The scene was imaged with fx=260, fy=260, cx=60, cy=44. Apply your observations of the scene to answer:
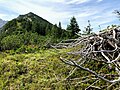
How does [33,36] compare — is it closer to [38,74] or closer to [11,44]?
[11,44]

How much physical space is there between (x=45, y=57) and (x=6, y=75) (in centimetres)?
107

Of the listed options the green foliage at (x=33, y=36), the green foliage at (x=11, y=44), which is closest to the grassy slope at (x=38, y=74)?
the green foliage at (x=33, y=36)

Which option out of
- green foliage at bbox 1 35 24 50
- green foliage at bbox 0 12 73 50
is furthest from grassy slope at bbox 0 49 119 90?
green foliage at bbox 1 35 24 50

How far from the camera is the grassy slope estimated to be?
4.71 meters

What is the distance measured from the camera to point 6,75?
224 inches

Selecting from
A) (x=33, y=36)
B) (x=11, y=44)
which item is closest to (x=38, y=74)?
(x=11, y=44)

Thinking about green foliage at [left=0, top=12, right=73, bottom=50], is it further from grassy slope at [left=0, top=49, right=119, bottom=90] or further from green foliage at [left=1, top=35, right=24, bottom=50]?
grassy slope at [left=0, top=49, right=119, bottom=90]

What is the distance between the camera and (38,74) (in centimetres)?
538

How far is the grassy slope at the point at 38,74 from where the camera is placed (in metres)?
4.71

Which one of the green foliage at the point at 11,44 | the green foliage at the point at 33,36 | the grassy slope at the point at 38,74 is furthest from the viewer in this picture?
the green foliage at the point at 33,36

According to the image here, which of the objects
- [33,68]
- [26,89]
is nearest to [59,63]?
[33,68]

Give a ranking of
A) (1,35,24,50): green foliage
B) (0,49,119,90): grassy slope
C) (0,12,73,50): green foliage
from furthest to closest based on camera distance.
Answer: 1. (0,12,73,50): green foliage
2. (1,35,24,50): green foliage
3. (0,49,119,90): grassy slope

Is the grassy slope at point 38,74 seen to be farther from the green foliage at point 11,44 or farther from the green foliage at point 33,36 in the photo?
the green foliage at point 11,44

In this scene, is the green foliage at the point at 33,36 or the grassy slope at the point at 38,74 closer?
the grassy slope at the point at 38,74
